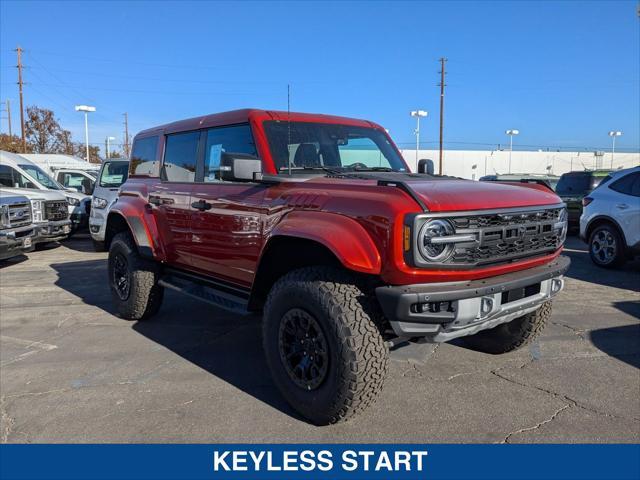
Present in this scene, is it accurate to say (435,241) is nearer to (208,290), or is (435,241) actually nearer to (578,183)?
(208,290)

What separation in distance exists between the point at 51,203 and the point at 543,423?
11.0m

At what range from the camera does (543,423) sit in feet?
10.5

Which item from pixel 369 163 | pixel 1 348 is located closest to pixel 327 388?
pixel 369 163

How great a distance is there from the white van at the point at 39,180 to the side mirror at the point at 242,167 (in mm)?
9792

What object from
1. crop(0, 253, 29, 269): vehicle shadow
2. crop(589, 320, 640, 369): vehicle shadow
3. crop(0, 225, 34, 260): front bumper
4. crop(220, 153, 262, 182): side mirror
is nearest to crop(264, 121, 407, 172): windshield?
crop(220, 153, 262, 182): side mirror

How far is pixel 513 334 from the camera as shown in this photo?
421cm

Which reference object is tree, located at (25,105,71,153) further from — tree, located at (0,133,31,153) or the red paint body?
the red paint body

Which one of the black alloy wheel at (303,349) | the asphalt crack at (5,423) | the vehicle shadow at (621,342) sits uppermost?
the black alloy wheel at (303,349)

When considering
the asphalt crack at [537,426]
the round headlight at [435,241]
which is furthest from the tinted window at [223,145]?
the asphalt crack at [537,426]

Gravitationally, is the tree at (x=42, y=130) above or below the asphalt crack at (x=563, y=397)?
above

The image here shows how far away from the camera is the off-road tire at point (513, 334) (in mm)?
4035

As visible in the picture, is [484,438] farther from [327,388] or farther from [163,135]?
[163,135]

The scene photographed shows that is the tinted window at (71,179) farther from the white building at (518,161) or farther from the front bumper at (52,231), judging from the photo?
the white building at (518,161)

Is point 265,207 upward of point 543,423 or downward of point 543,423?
upward
